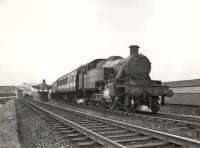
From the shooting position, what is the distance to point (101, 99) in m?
15.7

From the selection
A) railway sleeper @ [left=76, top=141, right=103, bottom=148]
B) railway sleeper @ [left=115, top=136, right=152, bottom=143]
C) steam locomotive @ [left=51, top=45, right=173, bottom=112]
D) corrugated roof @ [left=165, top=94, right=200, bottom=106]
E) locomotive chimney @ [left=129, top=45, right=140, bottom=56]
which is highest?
locomotive chimney @ [left=129, top=45, right=140, bottom=56]

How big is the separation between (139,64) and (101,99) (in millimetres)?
2939

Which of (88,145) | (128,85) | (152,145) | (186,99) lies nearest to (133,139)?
(152,145)

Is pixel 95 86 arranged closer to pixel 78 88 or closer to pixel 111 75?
pixel 111 75

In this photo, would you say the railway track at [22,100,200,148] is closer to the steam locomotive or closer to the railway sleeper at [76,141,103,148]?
the railway sleeper at [76,141,103,148]

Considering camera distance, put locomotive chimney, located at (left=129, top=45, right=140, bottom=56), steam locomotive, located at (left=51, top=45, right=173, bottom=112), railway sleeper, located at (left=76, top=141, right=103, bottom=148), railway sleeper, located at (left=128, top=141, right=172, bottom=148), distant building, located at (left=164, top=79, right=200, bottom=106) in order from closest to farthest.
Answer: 1. railway sleeper, located at (left=128, top=141, right=172, bottom=148)
2. railway sleeper, located at (left=76, top=141, right=103, bottom=148)
3. steam locomotive, located at (left=51, top=45, right=173, bottom=112)
4. locomotive chimney, located at (left=129, top=45, right=140, bottom=56)
5. distant building, located at (left=164, top=79, right=200, bottom=106)

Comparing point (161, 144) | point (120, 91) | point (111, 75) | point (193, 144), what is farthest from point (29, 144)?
point (111, 75)

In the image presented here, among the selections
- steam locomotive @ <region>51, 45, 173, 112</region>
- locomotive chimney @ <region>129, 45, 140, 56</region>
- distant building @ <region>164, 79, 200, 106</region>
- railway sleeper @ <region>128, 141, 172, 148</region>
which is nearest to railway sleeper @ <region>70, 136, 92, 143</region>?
railway sleeper @ <region>128, 141, 172, 148</region>

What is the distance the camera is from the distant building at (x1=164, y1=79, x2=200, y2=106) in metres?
18.6

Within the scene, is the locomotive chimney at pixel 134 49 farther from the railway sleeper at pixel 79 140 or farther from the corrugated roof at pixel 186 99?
the railway sleeper at pixel 79 140

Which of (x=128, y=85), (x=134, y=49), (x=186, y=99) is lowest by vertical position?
(x=186, y=99)

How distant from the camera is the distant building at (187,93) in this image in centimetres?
1861

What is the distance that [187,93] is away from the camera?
63.9ft

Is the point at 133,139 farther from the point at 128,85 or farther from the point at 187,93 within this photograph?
the point at 187,93
